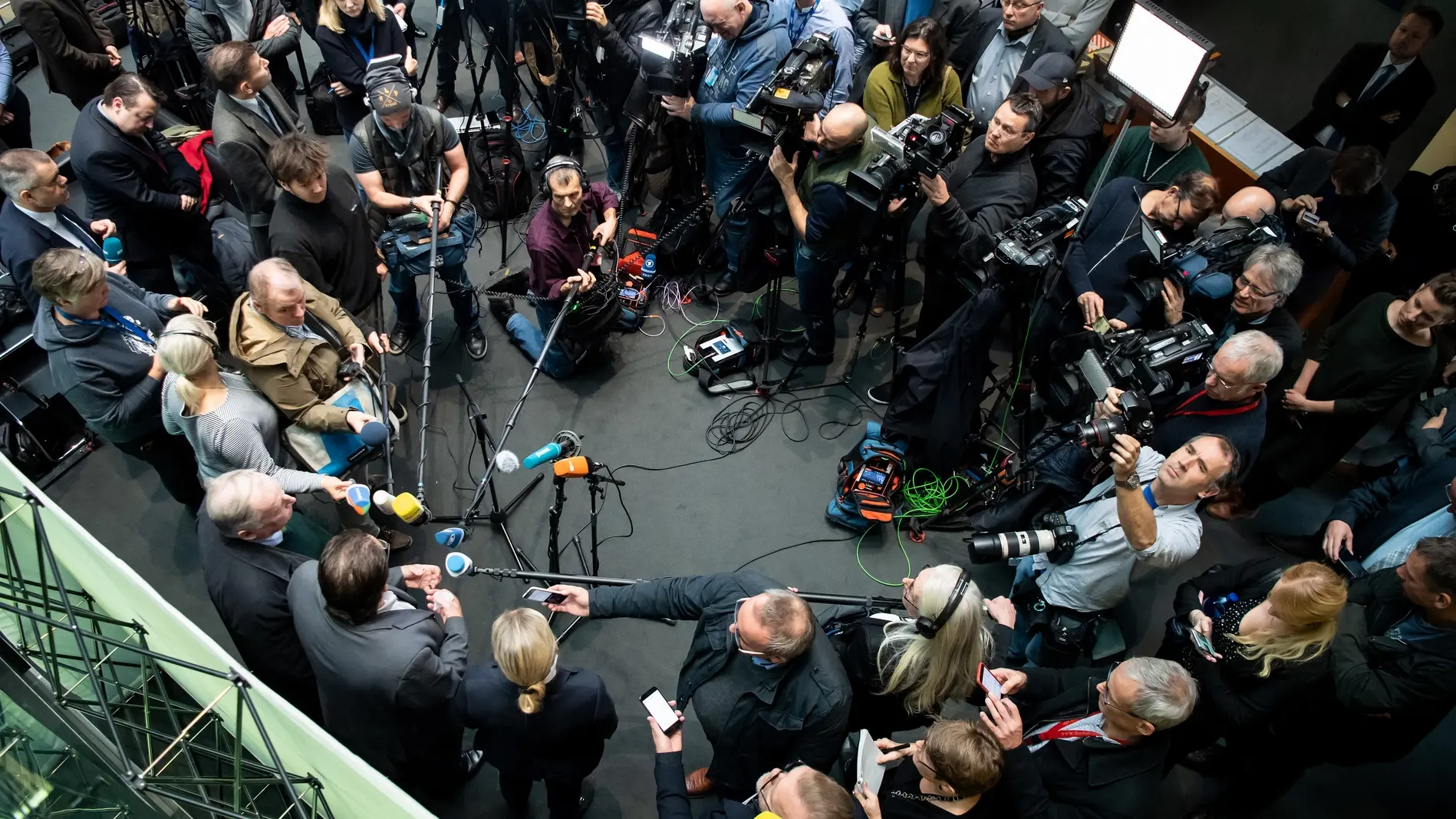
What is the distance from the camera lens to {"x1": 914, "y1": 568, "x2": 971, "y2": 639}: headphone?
2.48 metres

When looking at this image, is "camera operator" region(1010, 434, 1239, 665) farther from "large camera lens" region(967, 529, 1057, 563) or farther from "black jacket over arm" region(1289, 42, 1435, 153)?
"black jacket over arm" region(1289, 42, 1435, 153)

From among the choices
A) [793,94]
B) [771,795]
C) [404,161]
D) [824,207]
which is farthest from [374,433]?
[793,94]

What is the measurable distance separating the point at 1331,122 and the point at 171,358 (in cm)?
579

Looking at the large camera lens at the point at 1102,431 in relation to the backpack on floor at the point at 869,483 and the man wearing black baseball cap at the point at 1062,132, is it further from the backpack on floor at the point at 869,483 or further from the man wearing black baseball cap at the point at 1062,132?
the man wearing black baseball cap at the point at 1062,132

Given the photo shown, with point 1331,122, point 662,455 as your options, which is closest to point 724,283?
point 662,455

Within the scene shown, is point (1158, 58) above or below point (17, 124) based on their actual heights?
above

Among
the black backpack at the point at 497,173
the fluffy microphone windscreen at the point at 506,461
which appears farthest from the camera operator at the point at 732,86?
the fluffy microphone windscreen at the point at 506,461

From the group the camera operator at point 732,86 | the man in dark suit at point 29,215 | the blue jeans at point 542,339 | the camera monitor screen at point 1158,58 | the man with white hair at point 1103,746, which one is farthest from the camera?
the camera operator at point 732,86

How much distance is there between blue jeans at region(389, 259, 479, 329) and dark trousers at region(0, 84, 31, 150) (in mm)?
2550

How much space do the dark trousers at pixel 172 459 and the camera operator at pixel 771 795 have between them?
226cm

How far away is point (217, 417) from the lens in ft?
10.0

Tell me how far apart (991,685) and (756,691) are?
0.71 m

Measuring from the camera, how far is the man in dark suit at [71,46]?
4648 millimetres

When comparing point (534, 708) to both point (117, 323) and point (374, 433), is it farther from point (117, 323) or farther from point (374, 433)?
point (117, 323)
